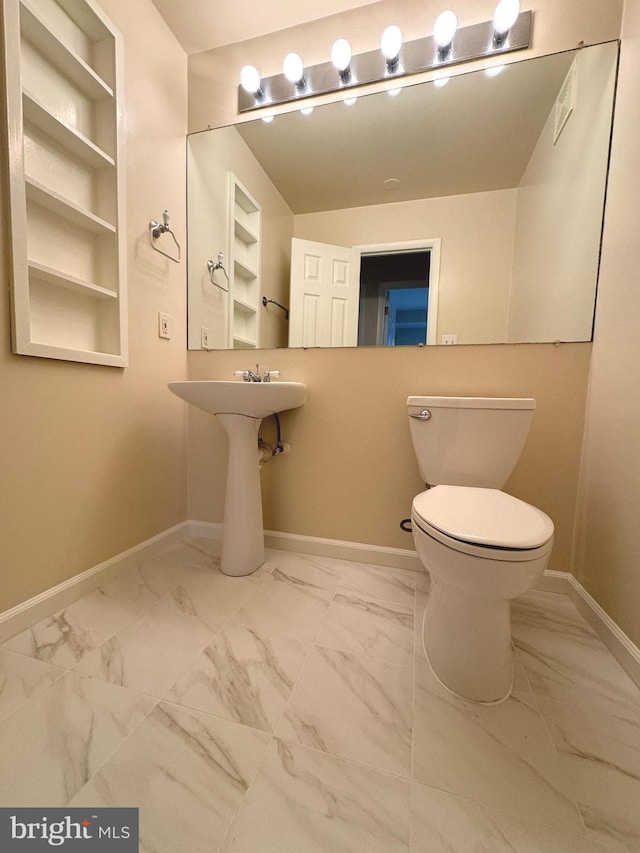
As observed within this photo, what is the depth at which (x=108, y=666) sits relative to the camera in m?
0.82

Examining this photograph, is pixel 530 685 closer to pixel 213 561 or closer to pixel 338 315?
pixel 213 561

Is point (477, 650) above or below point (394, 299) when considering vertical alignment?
below

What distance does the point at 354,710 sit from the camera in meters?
0.73

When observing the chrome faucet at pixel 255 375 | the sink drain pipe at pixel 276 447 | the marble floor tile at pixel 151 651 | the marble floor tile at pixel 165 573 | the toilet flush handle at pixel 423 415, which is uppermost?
the chrome faucet at pixel 255 375

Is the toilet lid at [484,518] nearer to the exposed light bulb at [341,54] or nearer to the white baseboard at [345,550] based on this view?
the white baseboard at [345,550]

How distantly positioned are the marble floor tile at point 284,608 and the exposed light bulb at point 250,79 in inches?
82.1

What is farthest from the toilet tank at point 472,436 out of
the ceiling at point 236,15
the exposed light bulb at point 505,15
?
the ceiling at point 236,15

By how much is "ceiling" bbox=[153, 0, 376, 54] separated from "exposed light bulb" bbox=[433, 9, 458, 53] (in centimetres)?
33

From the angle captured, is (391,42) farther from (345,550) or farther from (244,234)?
(345,550)

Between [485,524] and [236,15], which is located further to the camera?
[236,15]

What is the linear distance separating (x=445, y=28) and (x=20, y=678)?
2.43m

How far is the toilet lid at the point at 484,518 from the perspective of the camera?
0.68 meters

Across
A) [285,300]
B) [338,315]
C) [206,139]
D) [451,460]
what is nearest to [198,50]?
[206,139]

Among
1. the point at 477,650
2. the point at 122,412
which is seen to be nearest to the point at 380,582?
the point at 477,650
